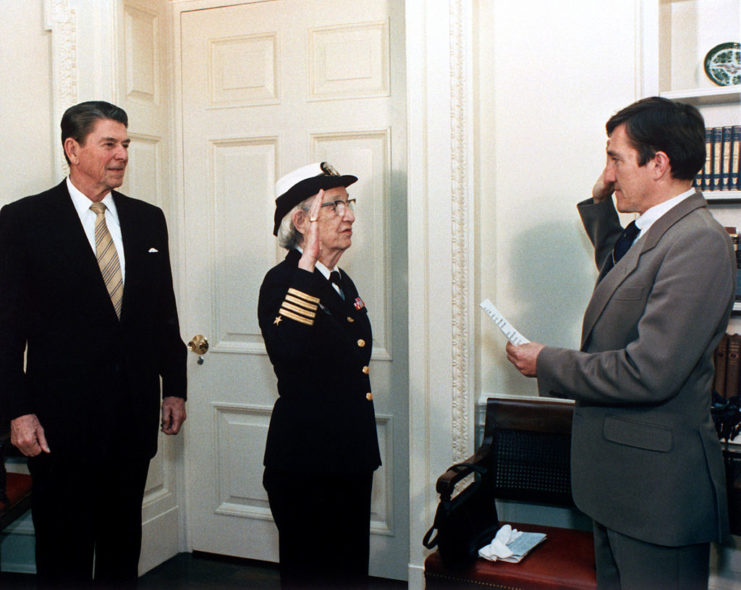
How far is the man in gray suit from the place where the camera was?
1.56 m

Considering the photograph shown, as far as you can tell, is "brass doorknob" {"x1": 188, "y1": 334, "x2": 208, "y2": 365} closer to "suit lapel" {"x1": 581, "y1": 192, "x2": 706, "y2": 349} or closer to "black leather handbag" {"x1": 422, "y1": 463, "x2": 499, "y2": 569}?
"black leather handbag" {"x1": 422, "y1": 463, "x2": 499, "y2": 569}

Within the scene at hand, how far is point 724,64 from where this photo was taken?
239cm

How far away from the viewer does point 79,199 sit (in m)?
2.25

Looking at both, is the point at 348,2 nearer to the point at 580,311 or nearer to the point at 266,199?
the point at 266,199

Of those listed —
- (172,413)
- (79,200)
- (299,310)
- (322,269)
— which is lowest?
(172,413)

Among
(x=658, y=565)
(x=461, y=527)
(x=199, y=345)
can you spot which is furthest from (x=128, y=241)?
(x=658, y=565)

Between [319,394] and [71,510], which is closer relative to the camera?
[319,394]

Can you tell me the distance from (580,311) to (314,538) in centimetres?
118

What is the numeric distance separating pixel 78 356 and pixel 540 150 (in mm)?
1621

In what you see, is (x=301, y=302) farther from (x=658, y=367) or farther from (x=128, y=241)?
(x=658, y=367)

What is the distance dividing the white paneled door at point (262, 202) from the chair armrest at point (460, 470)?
497 mm

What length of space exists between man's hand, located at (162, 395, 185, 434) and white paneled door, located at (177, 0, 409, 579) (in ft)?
2.19

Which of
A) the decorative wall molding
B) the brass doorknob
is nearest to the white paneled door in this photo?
the brass doorknob

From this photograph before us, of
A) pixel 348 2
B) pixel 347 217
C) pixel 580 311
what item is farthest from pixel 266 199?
pixel 580 311
